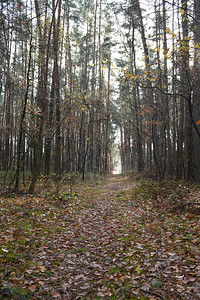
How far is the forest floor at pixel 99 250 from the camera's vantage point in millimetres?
3363

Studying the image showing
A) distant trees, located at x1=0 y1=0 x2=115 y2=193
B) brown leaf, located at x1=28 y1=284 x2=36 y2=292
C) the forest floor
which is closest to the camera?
brown leaf, located at x1=28 y1=284 x2=36 y2=292

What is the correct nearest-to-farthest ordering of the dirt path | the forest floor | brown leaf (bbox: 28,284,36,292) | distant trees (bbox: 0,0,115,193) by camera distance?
brown leaf (bbox: 28,284,36,292), the forest floor, the dirt path, distant trees (bbox: 0,0,115,193)

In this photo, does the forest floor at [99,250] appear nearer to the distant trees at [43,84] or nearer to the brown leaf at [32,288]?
the brown leaf at [32,288]

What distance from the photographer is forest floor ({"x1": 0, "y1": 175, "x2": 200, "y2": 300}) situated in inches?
132

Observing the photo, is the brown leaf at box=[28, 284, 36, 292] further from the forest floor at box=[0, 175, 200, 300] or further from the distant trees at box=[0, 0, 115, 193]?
the distant trees at box=[0, 0, 115, 193]

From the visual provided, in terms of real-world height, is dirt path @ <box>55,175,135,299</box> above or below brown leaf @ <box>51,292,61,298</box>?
below

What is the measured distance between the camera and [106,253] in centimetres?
483

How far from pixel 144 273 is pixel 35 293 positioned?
188 cm

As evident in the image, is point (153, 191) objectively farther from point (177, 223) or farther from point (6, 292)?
A: point (6, 292)

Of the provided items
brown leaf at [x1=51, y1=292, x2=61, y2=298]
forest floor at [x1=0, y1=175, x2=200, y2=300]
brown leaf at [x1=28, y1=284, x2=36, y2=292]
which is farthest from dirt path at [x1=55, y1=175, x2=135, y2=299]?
brown leaf at [x1=28, y1=284, x2=36, y2=292]

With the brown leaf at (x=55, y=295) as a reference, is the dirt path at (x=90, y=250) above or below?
below

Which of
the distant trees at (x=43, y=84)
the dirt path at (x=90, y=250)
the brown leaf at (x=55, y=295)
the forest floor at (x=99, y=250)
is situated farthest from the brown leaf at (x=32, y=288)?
the distant trees at (x=43, y=84)

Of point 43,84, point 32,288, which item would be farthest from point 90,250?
point 43,84

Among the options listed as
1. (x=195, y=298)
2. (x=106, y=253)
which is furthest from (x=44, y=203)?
(x=195, y=298)
